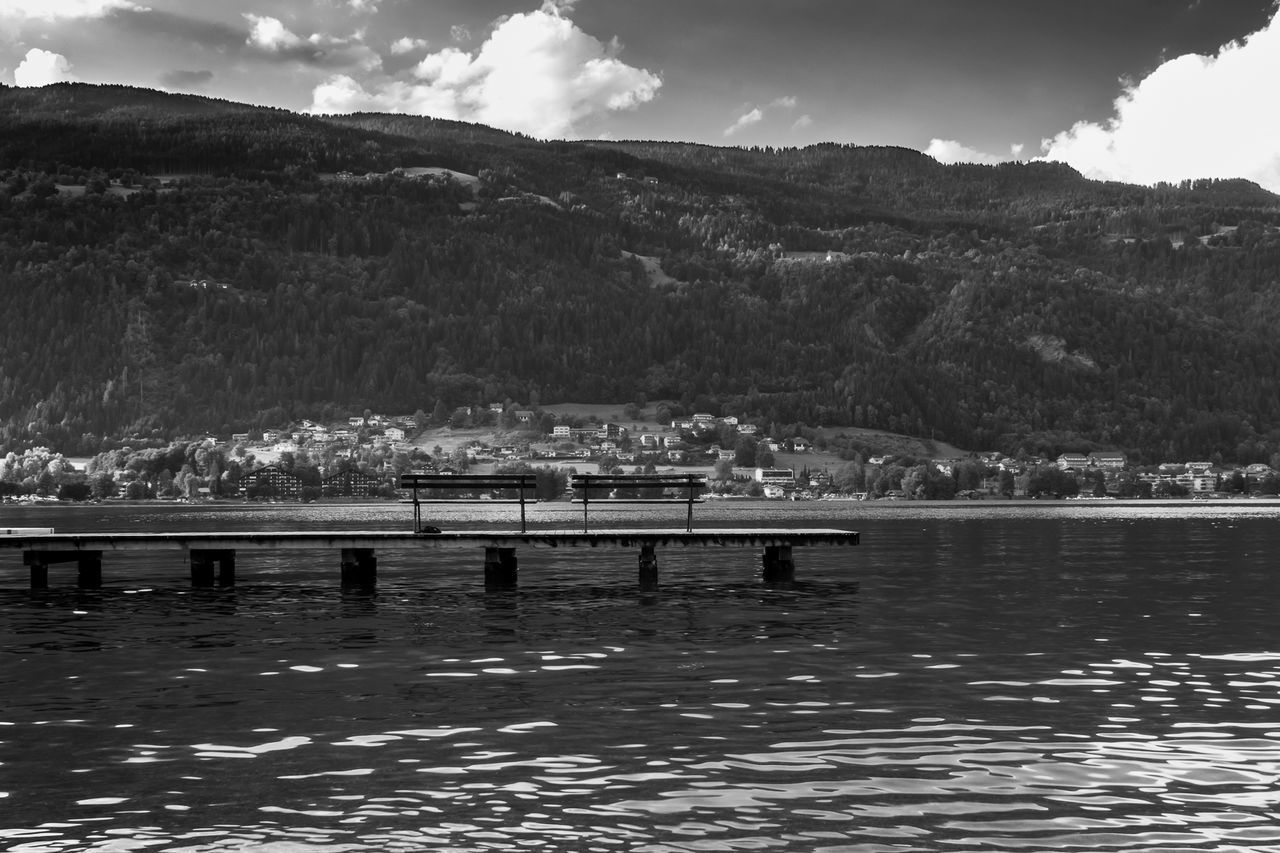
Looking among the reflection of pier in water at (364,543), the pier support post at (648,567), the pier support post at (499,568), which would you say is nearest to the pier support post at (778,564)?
the reflection of pier in water at (364,543)

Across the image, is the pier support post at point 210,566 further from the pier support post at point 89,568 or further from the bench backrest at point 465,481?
the bench backrest at point 465,481

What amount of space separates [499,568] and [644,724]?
77.7 ft

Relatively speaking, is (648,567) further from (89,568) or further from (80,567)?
(80,567)

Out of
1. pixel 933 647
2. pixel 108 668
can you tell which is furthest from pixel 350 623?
pixel 933 647

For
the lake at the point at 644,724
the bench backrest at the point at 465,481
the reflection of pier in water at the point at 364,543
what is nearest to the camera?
the lake at the point at 644,724

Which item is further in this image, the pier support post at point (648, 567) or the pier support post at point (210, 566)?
the pier support post at point (210, 566)

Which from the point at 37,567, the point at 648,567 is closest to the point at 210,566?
the point at 37,567

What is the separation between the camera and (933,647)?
26.0 meters

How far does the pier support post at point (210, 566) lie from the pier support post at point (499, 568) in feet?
24.2

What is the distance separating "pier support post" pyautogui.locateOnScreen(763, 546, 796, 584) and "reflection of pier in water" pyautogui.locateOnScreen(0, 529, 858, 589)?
0.16ft

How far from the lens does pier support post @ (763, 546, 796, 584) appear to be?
43125 millimetres

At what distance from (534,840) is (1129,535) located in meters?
74.4

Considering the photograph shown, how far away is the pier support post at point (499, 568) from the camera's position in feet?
135

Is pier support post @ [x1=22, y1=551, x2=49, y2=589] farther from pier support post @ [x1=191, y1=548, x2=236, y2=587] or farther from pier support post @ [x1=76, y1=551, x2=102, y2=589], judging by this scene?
pier support post @ [x1=191, y1=548, x2=236, y2=587]
